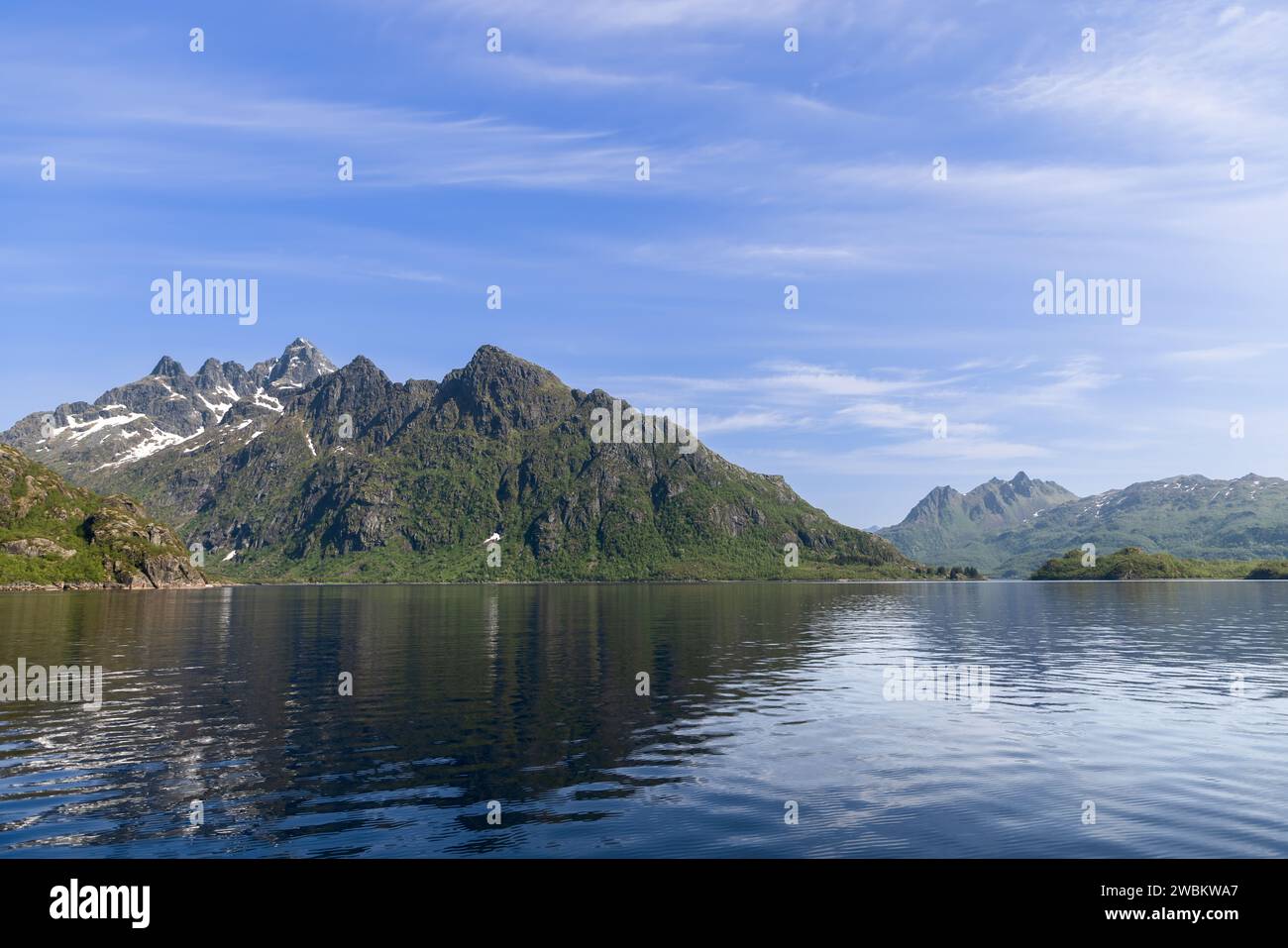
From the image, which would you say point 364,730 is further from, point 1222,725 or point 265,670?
point 1222,725

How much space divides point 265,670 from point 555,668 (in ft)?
93.3

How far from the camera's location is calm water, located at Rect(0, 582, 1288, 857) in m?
28.3

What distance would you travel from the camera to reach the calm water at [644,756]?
28312 millimetres

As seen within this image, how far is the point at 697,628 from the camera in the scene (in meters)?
127

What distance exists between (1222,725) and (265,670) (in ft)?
259

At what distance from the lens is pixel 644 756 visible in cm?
4050

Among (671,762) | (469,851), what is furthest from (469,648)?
(469,851)

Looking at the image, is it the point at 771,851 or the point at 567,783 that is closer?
the point at 771,851

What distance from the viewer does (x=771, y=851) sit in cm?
2633
